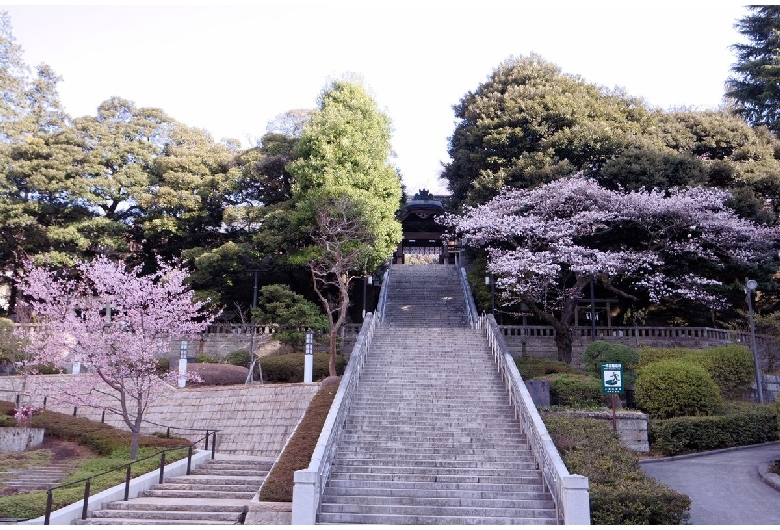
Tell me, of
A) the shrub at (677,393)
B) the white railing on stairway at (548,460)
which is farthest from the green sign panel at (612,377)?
the shrub at (677,393)

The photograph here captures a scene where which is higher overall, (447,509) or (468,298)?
(468,298)

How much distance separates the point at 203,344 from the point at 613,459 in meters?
18.7

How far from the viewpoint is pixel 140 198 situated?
28891 millimetres

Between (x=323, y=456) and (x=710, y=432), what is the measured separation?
11.1 meters

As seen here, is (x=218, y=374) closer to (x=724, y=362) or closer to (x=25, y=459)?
(x=25, y=459)

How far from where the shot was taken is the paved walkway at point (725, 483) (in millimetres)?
11227

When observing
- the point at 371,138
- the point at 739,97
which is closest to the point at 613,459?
the point at 371,138

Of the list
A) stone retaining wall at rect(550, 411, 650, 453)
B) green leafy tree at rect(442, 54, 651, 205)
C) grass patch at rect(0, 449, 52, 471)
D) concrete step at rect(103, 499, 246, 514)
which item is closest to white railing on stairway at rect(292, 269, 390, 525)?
concrete step at rect(103, 499, 246, 514)

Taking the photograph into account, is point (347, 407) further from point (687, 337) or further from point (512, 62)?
point (512, 62)

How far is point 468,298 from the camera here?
2761 cm

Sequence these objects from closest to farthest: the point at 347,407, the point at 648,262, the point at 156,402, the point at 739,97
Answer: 1. the point at 347,407
2. the point at 156,402
3. the point at 648,262
4. the point at 739,97

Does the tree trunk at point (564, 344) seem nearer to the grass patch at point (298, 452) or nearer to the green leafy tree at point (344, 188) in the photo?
the green leafy tree at point (344, 188)

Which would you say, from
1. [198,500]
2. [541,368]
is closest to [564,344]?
[541,368]

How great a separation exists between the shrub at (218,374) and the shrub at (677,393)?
13.2 m
